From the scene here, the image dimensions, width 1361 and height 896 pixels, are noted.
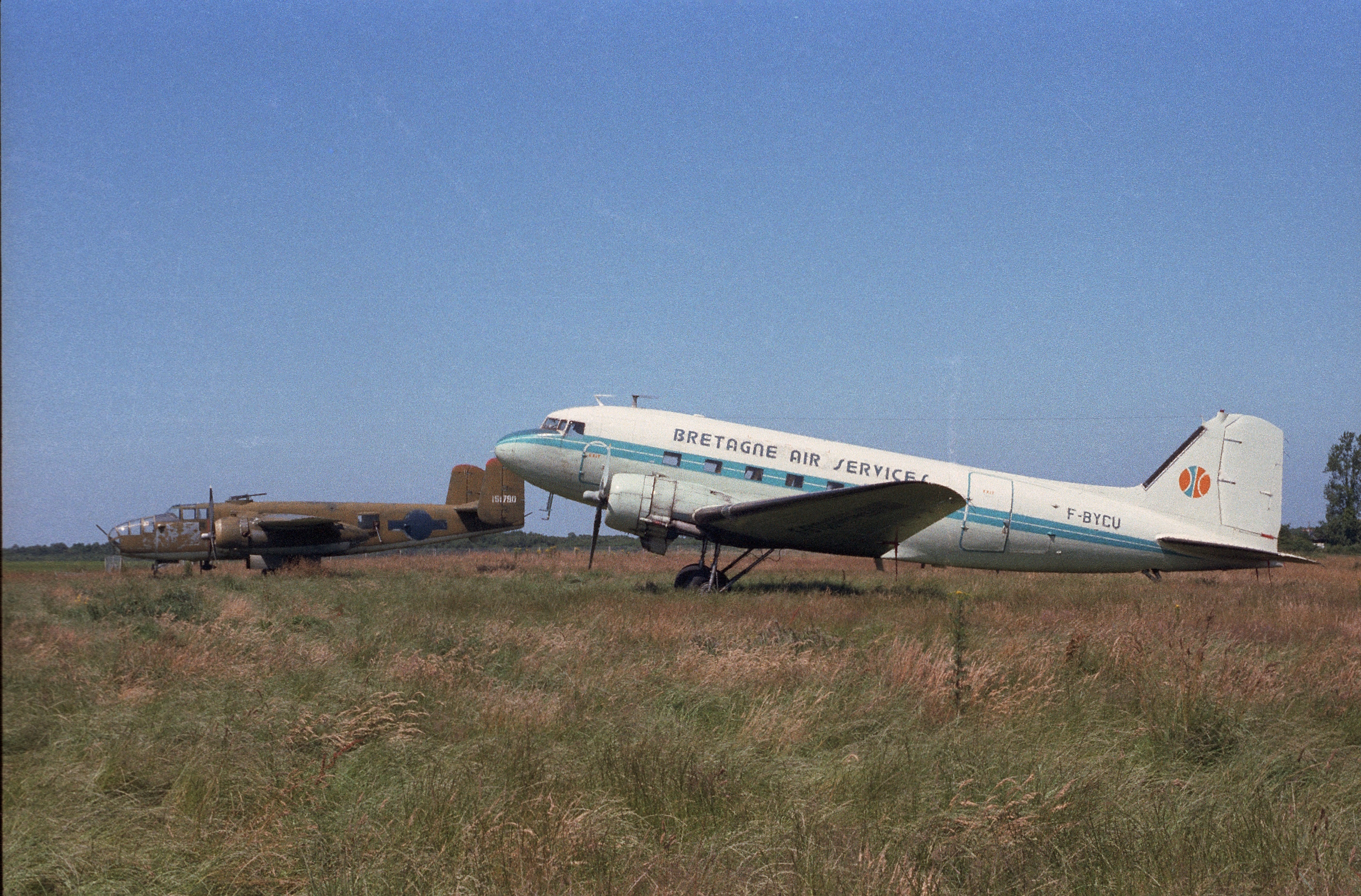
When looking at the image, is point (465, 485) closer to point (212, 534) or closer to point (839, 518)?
point (212, 534)

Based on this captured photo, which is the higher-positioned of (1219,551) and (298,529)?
(1219,551)

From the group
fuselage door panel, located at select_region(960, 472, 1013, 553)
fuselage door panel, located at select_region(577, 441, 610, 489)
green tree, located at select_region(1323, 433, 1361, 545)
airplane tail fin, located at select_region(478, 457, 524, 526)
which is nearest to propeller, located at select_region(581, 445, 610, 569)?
fuselage door panel, located at select_region(577, 441, 610, 489)

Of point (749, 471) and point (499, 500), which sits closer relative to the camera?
point (749, 471)

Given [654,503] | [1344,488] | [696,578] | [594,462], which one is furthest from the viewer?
[1344,488]

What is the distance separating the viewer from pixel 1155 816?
5.92 meters

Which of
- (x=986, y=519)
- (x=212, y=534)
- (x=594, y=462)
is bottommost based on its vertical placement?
(x=212, y=534)

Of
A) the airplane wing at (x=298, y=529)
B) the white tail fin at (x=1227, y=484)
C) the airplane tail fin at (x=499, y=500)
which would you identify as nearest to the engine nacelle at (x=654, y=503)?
the white tail fin at (x=1227, y=484)

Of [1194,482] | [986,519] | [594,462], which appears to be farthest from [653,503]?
[1194,482]

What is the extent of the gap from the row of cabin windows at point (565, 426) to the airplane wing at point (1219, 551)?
530 inches

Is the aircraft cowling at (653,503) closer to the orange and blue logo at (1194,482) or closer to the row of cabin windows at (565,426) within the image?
the row of cabin windows at (565,426)

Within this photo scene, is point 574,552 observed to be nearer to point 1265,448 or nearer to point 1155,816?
point 1265,448

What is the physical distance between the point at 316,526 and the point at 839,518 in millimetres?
21947

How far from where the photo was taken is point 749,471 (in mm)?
20578

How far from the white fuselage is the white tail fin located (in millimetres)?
1155
